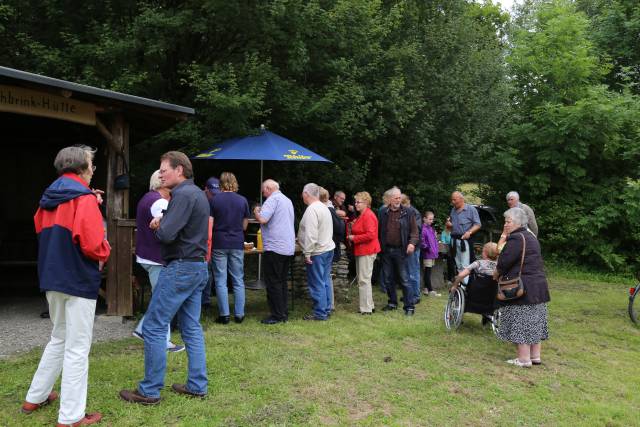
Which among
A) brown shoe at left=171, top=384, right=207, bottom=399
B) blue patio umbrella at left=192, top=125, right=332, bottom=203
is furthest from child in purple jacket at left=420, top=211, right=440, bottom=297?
brown shoe at left=171, top=384, right=207, bottom=399

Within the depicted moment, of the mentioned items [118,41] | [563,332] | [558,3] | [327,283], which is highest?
[558,3]

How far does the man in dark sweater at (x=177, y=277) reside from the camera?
4.12 m

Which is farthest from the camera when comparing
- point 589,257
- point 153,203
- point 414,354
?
point 589,257

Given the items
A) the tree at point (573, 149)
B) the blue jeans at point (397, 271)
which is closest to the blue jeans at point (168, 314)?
the blue jeans at point (397, 271)

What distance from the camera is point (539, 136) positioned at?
561 inches

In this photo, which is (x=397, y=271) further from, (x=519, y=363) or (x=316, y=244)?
(x=519, y=363)

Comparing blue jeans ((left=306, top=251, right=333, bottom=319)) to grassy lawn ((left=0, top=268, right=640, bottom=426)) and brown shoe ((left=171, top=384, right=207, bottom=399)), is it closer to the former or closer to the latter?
grassy lawn ((left=0, top=268, right=640, bottom=426))

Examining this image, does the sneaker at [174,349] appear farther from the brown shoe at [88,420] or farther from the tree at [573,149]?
the tree at [573,149]

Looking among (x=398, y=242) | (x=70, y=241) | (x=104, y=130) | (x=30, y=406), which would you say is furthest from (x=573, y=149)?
(x=30, y=406)

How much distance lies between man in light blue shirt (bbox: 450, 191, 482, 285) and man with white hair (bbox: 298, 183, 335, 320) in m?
2.60

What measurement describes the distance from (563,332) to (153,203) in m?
5.67

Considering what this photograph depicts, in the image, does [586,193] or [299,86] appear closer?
[299,86]

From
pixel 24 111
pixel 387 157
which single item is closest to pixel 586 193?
pixel 387 157

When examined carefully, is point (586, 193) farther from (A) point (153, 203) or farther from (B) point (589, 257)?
(A) point (153, 203)
